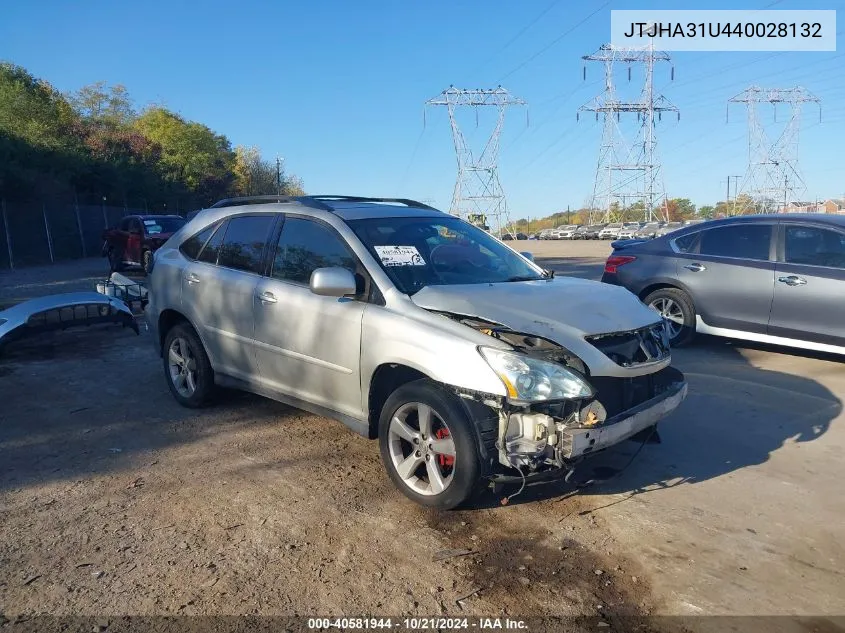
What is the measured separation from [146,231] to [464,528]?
16.3 meters

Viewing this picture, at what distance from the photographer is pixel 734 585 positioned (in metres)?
3.02

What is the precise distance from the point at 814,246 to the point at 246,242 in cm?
588

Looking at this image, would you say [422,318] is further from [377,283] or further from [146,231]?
[146,231]

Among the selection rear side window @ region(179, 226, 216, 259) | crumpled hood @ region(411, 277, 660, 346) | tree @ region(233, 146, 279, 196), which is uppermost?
tree @ region(233, 146, 279, 196)

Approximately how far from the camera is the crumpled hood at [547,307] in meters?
3.57

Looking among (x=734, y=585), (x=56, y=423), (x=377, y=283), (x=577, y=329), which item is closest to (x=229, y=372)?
(x=56, y=423)

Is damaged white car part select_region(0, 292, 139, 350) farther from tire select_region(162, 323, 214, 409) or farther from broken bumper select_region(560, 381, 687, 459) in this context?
broken bumper select_region(560, 381, 687, 459)

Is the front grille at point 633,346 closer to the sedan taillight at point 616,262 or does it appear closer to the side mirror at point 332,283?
the side mirror at point 332,283

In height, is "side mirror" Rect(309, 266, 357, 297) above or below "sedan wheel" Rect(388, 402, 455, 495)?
above

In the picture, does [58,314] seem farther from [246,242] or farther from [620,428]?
[620,428]

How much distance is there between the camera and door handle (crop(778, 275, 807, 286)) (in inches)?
268

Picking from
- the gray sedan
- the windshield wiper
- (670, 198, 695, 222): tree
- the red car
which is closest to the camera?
the windshield wiper

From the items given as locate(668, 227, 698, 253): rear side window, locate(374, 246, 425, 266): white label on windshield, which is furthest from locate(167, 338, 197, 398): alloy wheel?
locate(668, 227, 698, 253): rear side window

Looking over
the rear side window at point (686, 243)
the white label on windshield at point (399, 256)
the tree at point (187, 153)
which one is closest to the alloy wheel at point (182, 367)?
the white label on windshield at point (399, 256)
